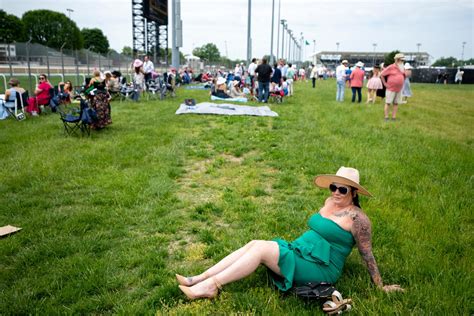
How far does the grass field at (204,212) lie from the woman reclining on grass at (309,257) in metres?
0.13

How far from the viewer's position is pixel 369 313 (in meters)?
3.04

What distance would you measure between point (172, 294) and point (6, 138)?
25.4 ft

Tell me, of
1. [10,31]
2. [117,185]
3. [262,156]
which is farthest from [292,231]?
[10,31]

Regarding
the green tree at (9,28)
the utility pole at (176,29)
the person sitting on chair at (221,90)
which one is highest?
the green tree at (9,28)

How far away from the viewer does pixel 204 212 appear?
533 centimetres

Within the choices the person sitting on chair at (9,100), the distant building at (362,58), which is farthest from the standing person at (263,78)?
the distant building at (362,58)

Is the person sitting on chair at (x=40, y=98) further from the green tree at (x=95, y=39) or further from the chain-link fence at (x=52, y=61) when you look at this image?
the green tree at (x=95, y=39)

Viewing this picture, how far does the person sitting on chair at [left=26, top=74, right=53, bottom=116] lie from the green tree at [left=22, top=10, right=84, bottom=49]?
74198 millimetres

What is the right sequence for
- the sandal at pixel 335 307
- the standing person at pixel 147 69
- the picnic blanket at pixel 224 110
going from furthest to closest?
the standing person at pixel 147 69
the picnic blanket at pixel 224 110
the sandal at pixel 335 307

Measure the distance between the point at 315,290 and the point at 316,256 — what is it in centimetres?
27

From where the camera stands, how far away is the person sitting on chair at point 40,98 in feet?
42.1

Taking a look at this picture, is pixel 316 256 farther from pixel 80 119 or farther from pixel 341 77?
pixel 341 77

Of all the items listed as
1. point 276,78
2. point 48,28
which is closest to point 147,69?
point 276,78

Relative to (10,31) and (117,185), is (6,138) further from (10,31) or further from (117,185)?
(10,31)
